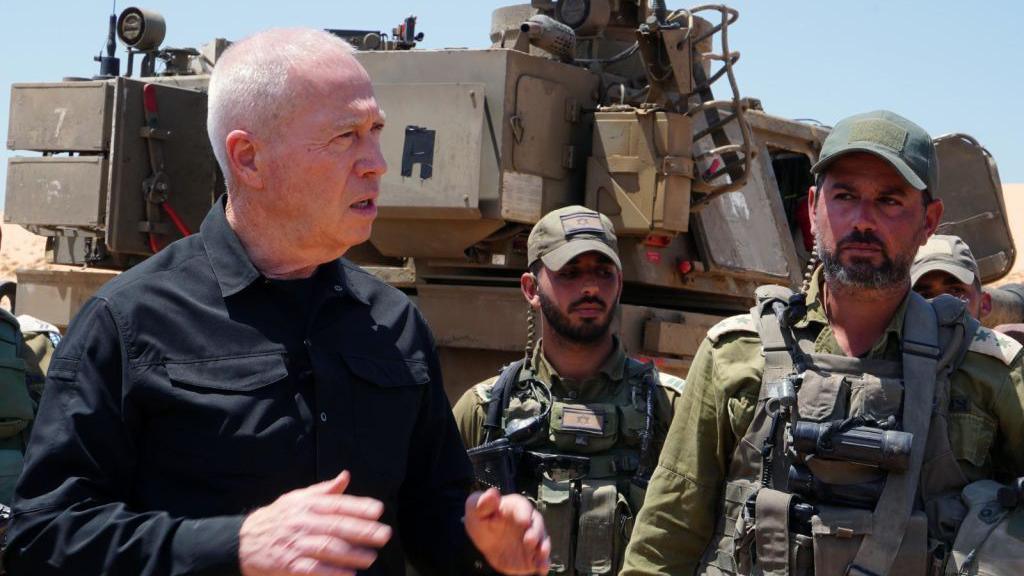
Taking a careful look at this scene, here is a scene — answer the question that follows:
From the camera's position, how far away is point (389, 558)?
2.41 meters

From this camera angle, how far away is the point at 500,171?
7.70 metres

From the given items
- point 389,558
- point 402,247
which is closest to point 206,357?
point 389,558

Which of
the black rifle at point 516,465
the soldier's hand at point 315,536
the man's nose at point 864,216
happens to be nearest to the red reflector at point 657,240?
the black rifle at point 516,465

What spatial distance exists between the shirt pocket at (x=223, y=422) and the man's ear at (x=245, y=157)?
0.32 metres

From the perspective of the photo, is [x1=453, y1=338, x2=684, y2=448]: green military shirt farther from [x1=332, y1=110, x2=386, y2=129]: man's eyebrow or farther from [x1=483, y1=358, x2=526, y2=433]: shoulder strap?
[x1=332, y1=110, x2=386, y2=129]: man's eyebrow

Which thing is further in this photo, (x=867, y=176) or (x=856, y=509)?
(x=867, y=176)

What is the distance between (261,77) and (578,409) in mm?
2708

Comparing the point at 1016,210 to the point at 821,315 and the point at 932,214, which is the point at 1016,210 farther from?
the point at 821,315

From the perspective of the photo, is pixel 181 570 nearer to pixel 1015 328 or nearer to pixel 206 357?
pixel 206 357

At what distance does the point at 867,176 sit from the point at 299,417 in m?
1.63

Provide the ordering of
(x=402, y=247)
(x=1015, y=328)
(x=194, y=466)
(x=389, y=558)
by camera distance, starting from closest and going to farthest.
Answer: (x=194, y=466)
(x=389, y=558)
(x=1015, y=328)
(x=402, y=247)

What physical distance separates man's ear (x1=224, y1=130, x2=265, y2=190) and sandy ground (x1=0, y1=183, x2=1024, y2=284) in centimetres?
4068

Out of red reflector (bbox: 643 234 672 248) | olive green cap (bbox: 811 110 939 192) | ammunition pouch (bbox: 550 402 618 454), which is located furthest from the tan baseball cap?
red reflector (bbox: 643 234 672 248)

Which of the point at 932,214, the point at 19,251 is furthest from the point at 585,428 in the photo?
the point at 19,251
